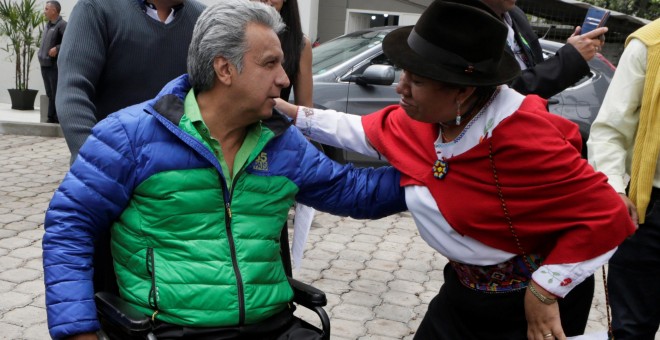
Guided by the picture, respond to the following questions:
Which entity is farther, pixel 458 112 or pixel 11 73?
pixel 11 73

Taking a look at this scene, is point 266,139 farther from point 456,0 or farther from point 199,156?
point 456,0

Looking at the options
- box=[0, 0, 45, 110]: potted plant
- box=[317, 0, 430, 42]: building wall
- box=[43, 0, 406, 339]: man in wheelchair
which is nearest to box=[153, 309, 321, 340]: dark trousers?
box=[43, 0, 406, 339]: man in wheelchair

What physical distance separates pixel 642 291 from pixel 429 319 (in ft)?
3.59

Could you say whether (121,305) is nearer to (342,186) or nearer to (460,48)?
(342,186)

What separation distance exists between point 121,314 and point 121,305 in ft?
0.18

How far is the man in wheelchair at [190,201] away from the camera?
235 centimetres

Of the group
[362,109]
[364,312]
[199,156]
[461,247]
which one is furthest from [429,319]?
[362,109]

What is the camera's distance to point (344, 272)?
5742 mm

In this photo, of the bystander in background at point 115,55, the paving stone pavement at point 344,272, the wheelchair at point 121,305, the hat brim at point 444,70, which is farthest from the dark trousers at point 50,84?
the hat brim at point 444,70

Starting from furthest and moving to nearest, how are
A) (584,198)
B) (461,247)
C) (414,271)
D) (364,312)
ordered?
(414,271) → (364,312) → (461,247) → (584,198)

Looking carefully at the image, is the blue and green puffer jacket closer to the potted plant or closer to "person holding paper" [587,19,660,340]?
"person holding paper" [587,19,660,340]

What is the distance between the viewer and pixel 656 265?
3133 millimetres

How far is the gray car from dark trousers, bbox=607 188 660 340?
4.17 meters

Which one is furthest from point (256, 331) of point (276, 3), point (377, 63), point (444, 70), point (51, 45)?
point (51, 45)
